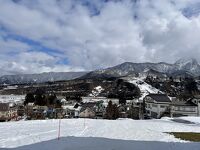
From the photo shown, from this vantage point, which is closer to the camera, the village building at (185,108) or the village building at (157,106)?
the village building at (185,108)

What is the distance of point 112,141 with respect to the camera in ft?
55.0

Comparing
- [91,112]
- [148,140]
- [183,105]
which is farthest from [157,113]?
[148,140]

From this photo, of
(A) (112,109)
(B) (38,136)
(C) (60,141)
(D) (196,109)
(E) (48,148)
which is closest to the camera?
(E) (48,148)

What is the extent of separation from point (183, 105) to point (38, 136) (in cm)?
5497

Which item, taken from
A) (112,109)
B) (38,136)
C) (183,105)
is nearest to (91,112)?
(112,109)

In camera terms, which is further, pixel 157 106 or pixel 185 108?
pixel 157 106

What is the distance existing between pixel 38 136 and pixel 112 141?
4.45 m

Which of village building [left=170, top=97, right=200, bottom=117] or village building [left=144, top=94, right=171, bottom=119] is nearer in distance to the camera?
village building [left=170, top=97, right=200, bottom=117]

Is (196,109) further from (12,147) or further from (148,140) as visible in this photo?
(12,147)

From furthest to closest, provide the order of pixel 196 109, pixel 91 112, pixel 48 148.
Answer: pixel 91 112
pixel 196 109
pixel 48 148

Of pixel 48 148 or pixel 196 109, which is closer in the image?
pixel 48 148

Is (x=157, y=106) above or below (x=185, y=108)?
above

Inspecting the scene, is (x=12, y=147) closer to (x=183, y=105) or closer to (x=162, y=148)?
(x=162, y=148)

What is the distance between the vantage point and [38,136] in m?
18.4
